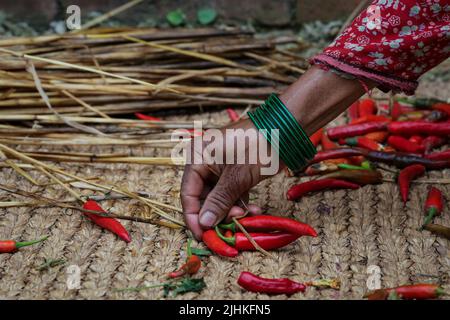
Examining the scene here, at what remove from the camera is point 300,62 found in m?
2.82

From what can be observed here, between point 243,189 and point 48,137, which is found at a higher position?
point 48,137

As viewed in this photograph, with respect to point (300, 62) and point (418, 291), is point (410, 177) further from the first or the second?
point (300, 62)

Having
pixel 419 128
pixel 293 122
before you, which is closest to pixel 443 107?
pixel 419 128

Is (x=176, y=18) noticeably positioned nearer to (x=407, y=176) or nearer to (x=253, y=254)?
(x=407, y=176)

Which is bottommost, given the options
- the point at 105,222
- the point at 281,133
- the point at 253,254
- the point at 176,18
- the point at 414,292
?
the point at 414,292

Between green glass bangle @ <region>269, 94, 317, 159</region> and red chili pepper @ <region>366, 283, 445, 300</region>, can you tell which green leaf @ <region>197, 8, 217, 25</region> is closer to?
green glass bangle @ <region>269, 94, 317, 159</region>

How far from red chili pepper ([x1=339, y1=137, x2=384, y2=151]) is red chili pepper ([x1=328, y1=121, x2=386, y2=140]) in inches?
0.7

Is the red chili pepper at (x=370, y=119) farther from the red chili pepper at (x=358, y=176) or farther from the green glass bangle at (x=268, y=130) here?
the green glass bangle at (x=268, y=130)

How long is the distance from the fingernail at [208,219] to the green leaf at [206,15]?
5.86 feet

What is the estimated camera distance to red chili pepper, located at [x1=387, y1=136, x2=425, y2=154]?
2277 millimetres

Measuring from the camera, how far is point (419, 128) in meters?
2.34

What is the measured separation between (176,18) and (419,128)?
1.42 m

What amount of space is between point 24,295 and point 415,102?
161 cm

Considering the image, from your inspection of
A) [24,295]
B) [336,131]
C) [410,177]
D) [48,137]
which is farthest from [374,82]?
[48,137]
